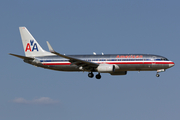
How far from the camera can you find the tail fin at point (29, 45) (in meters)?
75.2

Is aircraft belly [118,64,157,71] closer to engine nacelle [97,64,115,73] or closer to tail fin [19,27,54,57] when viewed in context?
engine nacelle [97,64,115,73]

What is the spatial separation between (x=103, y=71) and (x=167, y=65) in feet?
41.9

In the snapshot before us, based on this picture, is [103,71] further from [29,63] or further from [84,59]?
[29,63]

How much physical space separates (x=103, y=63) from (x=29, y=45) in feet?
64.0

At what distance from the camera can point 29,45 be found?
3000 inches

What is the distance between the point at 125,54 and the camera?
67375 mm

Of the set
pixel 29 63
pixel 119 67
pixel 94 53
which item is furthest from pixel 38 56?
pixel 119 67

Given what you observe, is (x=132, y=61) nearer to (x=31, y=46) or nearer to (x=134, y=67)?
(x=134, y=67)

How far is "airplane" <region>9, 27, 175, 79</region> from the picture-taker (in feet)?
214

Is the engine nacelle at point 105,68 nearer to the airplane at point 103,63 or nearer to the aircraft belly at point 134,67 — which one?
the airplane at point 103,63

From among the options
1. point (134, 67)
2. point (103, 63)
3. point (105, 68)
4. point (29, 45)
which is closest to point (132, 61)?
point (134, 67)

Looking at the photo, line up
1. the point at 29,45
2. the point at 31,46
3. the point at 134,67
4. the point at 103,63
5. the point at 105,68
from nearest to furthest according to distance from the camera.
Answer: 1. the point at 105,68
2. the point at 134,67
3. the point at 103,63
4. the point at 31,46
5. the point at 29,45

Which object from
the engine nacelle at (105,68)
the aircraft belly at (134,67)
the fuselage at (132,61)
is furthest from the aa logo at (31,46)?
the aircraft belly at (134,67)

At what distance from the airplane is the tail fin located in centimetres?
144
